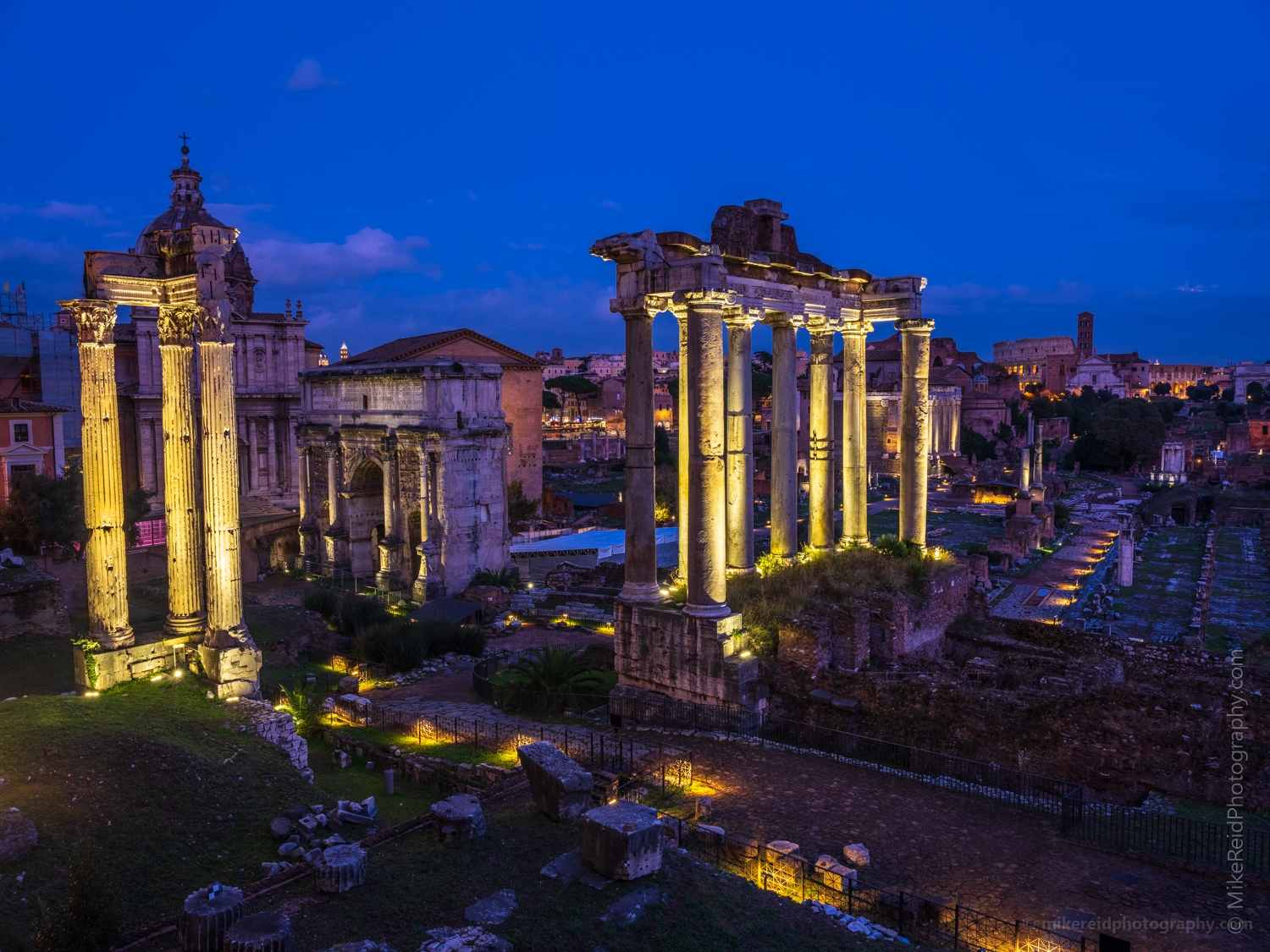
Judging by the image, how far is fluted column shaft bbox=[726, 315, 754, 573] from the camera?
52.5ft

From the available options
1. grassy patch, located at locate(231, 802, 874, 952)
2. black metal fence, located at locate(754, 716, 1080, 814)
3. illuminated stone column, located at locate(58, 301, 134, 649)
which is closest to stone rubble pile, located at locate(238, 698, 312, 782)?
illuminated stone column, located at locate(58, 301, 134, 649)

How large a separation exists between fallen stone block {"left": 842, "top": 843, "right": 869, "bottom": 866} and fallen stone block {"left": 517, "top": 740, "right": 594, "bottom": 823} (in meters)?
2.89

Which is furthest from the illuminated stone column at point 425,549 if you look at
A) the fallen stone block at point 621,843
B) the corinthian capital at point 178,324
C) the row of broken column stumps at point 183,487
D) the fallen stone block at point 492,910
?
the fallen stone block at point 492,910

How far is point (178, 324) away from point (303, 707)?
7107 mm

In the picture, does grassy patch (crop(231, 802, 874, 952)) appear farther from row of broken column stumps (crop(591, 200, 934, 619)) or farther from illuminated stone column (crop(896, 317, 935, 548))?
illuminated stone column (crop(896, 317, 935, 548))

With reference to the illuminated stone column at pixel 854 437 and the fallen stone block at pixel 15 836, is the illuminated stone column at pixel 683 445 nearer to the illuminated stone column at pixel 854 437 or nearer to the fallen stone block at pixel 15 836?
the illuminated stone column at pixel 854 437

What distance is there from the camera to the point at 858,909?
882 cm

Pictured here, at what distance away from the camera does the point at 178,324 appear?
544 inches

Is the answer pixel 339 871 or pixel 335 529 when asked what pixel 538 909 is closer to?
pixel 339 871

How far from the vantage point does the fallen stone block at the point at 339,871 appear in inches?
330

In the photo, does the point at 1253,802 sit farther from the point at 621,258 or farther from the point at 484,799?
the point at 621,258

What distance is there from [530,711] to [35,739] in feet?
24.5

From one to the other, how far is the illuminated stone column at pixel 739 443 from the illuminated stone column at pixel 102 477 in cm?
993

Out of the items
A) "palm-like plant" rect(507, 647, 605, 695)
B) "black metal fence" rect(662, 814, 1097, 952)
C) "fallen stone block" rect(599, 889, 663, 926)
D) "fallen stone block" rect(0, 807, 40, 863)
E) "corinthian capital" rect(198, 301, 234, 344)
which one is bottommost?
"black metal fence" rect(662, 814, 1097, 952)
